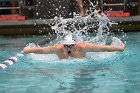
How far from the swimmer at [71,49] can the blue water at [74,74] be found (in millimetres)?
199

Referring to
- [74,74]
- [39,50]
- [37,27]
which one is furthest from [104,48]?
[37,27]

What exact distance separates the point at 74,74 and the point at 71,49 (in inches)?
25.9

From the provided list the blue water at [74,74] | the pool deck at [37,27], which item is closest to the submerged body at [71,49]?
the blue water at [74,74]

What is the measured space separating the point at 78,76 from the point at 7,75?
1301 mm

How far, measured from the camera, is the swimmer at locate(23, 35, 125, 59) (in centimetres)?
788

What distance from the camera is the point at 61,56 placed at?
8.45 m

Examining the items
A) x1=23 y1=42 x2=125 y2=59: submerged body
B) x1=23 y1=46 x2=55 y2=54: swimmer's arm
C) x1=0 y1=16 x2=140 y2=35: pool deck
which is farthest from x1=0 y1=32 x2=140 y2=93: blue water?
x1=0 y1=16 x2=140 y2=35: pool deck

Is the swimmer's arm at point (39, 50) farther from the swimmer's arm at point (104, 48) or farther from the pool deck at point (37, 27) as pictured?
the pool deck at point (37, 27)

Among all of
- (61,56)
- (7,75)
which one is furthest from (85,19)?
(7,75)

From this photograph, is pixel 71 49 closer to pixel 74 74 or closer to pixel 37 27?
pixel 74 74

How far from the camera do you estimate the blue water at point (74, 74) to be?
6.27 metres

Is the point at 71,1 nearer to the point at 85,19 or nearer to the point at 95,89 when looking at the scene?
the point at 85,19

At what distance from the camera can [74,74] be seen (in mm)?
7445

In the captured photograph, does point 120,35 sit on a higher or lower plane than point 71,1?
lower
